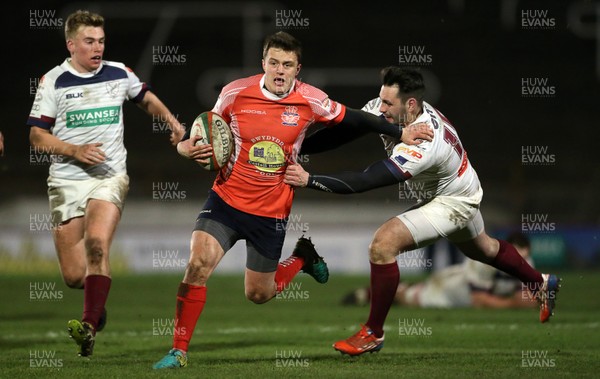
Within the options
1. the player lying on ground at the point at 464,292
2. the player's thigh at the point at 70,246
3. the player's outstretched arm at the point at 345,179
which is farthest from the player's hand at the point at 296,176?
the player lying on ground at the point at 464,292

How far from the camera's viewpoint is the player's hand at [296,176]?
7.04m

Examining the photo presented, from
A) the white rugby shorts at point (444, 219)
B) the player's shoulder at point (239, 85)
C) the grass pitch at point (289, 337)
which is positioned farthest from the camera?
the white rugby shorts at point (444, 219)

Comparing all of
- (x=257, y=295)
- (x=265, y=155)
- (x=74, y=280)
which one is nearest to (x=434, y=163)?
(x=265, y=155)

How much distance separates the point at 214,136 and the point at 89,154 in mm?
1242

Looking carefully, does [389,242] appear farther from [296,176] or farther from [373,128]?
[296,176]

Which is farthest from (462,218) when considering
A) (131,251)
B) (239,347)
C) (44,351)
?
(131,251)

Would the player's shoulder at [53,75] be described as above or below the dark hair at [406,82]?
above

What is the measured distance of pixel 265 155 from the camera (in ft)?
24.0

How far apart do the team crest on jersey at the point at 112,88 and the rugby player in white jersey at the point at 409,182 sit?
168 cm

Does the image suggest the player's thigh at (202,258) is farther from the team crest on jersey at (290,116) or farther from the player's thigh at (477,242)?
the player's thigh at (477,242)

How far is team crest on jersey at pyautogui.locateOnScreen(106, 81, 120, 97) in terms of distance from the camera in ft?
27.0

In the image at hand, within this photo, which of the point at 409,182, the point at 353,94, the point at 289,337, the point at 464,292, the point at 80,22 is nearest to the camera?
the point at 80,22

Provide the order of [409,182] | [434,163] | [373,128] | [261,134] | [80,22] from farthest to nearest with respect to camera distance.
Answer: [409,182] → [80,22] → [434,163] → [373,128] → [261,134]

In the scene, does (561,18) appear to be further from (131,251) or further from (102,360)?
(102,360)
